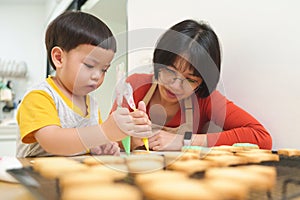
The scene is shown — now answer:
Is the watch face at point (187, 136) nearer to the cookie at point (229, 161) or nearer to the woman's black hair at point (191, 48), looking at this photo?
the woman's black hair at point (191, 48)

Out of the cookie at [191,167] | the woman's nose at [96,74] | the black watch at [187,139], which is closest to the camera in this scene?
the cookie at [191,167]

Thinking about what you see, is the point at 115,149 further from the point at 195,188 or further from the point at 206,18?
the point at 206,18

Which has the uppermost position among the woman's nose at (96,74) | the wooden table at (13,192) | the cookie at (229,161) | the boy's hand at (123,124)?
the woman's nose at (96,74)

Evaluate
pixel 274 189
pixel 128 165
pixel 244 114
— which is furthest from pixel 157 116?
pixel 274 189

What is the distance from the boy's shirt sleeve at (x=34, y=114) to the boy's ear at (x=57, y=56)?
0.34 feet

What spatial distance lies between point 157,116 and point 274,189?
0.72 meters

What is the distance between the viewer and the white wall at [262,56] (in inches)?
34.5

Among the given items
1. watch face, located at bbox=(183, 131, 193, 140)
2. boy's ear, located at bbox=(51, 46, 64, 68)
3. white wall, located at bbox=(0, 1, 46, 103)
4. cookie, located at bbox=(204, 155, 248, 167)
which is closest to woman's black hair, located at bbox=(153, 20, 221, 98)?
watch face, located at bbox=(183, 131, 193, 140)

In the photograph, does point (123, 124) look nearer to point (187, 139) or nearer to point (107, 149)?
point (107, 149)

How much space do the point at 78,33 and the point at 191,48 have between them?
12.7 inches

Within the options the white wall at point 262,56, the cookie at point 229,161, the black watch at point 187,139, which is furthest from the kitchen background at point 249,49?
the cookie at point 229,161

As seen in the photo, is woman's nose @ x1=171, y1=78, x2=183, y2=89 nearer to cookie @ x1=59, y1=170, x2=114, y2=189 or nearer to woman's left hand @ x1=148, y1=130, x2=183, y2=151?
woman's left hand @ x1=148, y1=130, x2=183, y2=151

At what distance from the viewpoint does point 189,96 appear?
984mm

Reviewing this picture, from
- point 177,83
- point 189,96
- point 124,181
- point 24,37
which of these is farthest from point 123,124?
point 24,37
